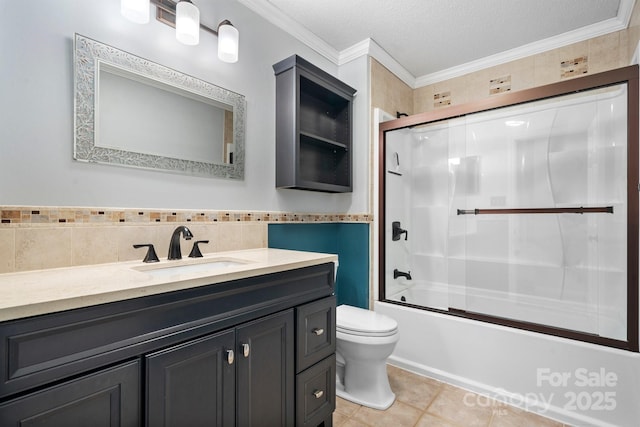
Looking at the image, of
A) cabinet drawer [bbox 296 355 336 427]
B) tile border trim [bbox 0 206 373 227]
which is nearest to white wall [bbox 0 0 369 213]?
tile border trim [bbox 0 206 373 227]

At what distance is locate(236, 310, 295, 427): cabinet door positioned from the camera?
3.62 ft

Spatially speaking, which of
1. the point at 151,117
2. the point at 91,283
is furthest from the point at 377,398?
the point at 151,117

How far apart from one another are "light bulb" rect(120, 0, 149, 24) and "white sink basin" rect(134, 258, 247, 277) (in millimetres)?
1021

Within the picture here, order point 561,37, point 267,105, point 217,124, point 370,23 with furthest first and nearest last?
point 561,37 < point 370,23 < point 267,105 < point 217,124

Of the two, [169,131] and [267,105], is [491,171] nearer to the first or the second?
[267,105]

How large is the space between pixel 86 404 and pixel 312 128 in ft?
6.21

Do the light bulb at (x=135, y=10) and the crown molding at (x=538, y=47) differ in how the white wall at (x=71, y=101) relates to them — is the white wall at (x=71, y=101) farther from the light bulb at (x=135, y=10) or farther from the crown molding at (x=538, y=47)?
the crown molding at (x=538, y=47)

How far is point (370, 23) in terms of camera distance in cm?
213

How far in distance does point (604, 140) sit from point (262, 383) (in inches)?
97.4

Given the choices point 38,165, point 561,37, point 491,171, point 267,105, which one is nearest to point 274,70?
point 267,105

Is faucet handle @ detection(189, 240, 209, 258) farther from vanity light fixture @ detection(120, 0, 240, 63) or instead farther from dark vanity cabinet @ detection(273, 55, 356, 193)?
vanity light fixture @ detection(120, 0, 240, 63)

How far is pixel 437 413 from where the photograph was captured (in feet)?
5.50

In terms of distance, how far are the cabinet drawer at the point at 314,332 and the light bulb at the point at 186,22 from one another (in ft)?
4.37

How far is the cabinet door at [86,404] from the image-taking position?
2.24 feet
